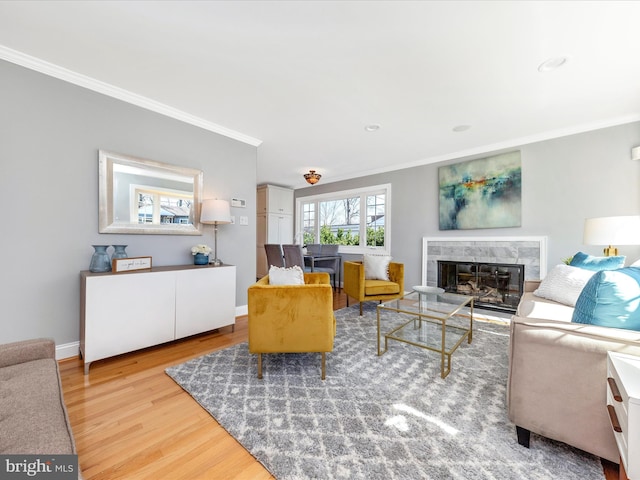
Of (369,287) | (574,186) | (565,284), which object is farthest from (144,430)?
(574,186)

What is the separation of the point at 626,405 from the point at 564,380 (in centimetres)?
34

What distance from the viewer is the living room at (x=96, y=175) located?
80.7 inches

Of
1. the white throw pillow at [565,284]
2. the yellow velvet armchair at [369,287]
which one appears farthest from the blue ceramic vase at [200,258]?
the white throw pillow at [565,284]

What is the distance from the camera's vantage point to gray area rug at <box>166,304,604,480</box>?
48.1 inches

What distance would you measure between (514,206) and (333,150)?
8.60 feet

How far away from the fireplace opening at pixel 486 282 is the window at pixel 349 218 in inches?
46.0

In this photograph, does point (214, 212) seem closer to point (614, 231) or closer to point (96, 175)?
point (96, 175)

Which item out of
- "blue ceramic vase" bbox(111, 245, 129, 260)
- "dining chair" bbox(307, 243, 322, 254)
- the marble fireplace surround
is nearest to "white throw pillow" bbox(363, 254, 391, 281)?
the marble fireplace surround

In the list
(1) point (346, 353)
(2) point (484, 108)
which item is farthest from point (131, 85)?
(2) point (484, 108)

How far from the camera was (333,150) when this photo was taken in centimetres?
409

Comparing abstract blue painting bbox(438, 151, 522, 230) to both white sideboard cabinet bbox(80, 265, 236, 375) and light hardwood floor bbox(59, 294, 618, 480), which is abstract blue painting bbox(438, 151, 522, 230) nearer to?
light hardwood floor bbox(59, 294, 618, 480)

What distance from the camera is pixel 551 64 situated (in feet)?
6.65

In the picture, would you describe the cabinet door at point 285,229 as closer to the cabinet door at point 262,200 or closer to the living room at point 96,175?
the cabinet door at point 262,200

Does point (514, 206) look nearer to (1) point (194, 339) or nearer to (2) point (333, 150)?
(2) point (333, 150)
